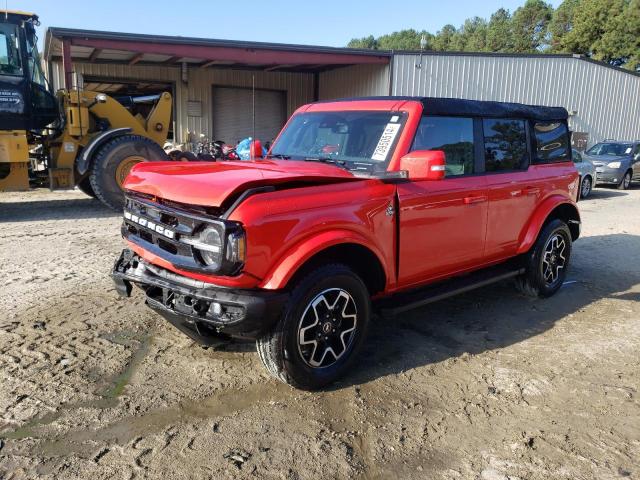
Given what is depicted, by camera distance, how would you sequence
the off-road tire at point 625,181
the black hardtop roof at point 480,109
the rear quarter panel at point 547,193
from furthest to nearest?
1. the off-road tire at point 625,181
2. the rear quarter panel at point 547,193
3. the black hardtop roof at point 480,109

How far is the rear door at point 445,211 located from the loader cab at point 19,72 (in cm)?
808

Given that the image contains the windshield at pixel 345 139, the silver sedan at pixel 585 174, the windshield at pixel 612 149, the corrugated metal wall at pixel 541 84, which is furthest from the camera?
the corrugated metal wall at pixel 541 84

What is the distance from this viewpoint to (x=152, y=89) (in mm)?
19594

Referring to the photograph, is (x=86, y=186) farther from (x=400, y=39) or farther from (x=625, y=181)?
(x=400, y=39)

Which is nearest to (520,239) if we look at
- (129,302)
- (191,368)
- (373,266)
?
(373,266)

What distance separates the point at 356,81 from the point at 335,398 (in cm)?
1704

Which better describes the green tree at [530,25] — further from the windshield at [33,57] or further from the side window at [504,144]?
the side window at [504,144]

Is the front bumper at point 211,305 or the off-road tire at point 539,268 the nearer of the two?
the front bumper at point 211,305

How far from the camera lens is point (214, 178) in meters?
3.39

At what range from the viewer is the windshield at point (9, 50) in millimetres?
9016

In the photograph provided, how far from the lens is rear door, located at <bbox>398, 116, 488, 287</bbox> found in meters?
4.03

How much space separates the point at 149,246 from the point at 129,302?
1646 millimetres

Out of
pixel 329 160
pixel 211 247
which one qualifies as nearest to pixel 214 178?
pixel 211 247

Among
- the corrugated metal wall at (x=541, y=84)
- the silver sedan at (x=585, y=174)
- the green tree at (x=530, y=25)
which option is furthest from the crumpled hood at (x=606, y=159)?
the green tree at (x=530, y=25)
